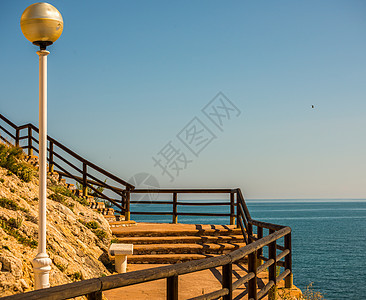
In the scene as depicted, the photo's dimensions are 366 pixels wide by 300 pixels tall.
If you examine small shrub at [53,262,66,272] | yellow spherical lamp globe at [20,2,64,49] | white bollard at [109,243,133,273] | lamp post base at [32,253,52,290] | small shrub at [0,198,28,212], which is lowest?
white bollard at [109,243,133,273]

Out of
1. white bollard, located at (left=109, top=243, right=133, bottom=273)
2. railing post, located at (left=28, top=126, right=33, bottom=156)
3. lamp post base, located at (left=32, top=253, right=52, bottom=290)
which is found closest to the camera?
lamp post base, located at (left=32, top=253, right=52, bottom=290)

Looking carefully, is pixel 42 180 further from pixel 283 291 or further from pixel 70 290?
pixel 283 291

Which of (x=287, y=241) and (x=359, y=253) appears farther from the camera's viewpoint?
(x=359, y=253)

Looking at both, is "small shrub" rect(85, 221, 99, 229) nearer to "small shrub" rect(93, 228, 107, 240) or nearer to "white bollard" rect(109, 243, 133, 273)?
"small shrub" rect(93, 228, 107, 240)

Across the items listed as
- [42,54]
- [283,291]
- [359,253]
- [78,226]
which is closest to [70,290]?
[42,54]

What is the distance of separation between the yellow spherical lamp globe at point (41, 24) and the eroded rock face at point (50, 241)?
10.3 feet

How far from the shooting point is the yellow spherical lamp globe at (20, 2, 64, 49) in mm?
5277

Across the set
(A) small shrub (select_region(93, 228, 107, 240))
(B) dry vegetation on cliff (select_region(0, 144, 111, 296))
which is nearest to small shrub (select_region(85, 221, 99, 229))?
(B) dry vegetation on cliff (select_region(0, 144, 111, 296))

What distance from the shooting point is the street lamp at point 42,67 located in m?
5.13

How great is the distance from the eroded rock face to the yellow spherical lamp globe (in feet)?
10.3

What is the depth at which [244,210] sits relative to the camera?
39.8ft

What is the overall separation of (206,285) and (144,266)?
2.57 metres

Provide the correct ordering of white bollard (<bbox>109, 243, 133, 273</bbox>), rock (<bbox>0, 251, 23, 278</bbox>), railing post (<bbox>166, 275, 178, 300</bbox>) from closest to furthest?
railing post (<bbox>166, 275, 178, 300</bbox>) → rock (<bbox>0, 251, 23, 278</bbox>) → white bollard (<bbox>109, 243, 133, 273</bbox>)

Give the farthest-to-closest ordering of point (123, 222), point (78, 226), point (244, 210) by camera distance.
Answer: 1. point (123, 222)
2. point (244, 210)
3. point (78, 226)
